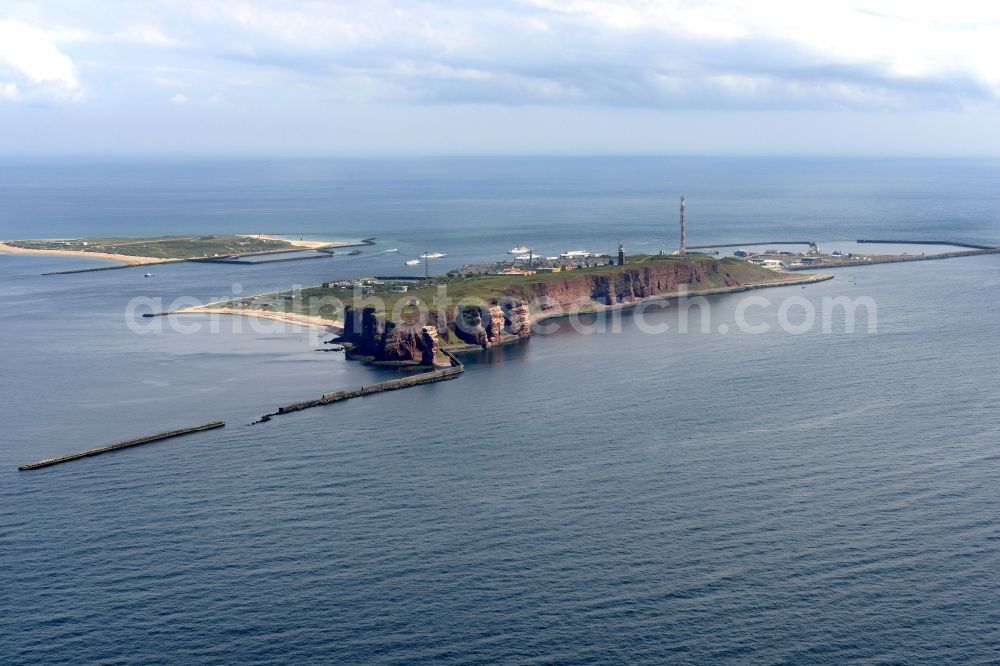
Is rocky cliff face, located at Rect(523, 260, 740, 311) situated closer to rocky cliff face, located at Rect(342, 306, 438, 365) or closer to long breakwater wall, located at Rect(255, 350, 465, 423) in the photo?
rocky cliff face, located at Rect(342, 306, 438, 365)

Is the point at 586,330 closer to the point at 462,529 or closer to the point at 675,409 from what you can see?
the point at 675,409

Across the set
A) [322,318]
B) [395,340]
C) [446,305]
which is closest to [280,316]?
[322,318]

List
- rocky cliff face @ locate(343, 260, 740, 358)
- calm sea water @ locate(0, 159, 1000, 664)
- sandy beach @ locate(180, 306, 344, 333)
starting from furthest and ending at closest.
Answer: sandy beach @ locate(180, 306, 344, 333) < rocky cliff face @ locate(343, 260, 740, 358) < calm sea water @ locate(0, 159, 1000, 664)

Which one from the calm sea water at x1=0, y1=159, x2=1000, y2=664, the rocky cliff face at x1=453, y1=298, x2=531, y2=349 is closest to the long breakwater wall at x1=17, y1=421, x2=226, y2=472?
the calm sea water at x1=0, y1=159, x2=1000, y2=664

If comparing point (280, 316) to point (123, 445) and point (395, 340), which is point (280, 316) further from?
point (123, 445)

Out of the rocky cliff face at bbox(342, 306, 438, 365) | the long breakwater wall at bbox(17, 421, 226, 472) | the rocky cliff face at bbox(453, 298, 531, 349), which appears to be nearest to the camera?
the long breakwater wall at bbox(17, 421, 226, 472)

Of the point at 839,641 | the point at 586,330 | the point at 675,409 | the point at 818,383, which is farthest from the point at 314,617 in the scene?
the point at 586,330

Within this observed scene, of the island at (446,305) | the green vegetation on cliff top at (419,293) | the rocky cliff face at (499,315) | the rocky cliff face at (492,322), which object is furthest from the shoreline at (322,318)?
the green vegetation on cliff top at (419,293)
